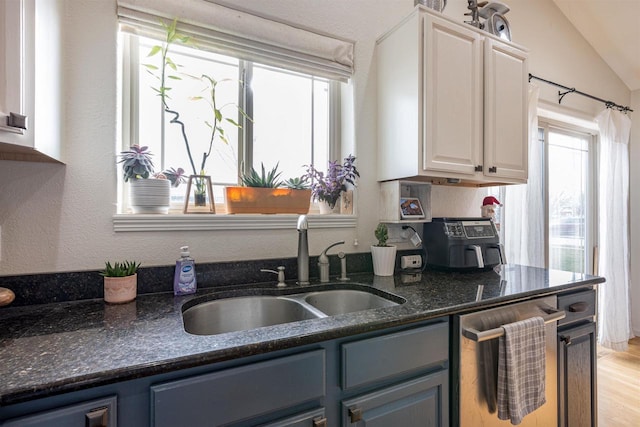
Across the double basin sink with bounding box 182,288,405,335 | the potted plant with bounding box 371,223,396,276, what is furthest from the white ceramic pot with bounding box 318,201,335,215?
the double basin sink with bounding box 182,288,405,335

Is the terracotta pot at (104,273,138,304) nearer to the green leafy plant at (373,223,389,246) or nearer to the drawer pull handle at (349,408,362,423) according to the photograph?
the drawer pull handle at (349,408,362,423)

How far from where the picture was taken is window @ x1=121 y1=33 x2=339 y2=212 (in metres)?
1.35

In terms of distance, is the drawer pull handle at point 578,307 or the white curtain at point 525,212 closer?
the drawer pull handle at point 578,307

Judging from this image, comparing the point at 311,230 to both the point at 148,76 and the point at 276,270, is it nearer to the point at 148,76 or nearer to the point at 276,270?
the point at 276,270

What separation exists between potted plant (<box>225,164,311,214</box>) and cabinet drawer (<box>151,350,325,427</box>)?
0.80 meters

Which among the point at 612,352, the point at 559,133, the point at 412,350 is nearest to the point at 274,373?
the point at 412,350

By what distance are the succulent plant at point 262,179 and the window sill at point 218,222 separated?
154 millimetres

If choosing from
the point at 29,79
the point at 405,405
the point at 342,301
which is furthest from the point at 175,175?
the point at 405,405

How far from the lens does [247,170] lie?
157 cm

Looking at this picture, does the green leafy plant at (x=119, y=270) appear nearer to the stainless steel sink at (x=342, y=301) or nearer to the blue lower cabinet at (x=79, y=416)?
the blue lower cabinet at (x=79, y=416)

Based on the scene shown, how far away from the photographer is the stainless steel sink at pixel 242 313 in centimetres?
117

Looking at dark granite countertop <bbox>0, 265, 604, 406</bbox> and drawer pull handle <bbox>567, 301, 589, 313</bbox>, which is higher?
Result: dark granite countertop <bbox>0, 265, 604, 406</bbox>

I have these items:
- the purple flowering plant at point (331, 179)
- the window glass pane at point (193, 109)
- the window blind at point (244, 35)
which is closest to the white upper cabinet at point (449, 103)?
the purple flowering plant at point (331, 179)

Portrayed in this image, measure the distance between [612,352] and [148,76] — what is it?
4181 mm
